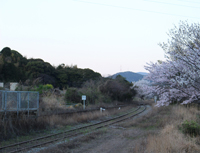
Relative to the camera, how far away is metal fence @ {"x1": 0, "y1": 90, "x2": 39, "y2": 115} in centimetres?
1466

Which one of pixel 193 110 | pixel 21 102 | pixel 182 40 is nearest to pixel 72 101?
pixel 21 102

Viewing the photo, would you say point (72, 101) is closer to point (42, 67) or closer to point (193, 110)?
point (193, 110)

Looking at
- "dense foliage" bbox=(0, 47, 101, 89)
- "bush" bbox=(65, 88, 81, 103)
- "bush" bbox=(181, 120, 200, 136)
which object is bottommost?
"bush" bbox=(181, 120, 200, 136)

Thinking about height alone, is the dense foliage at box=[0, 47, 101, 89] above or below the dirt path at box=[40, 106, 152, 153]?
above

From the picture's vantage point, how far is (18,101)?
16000 mm

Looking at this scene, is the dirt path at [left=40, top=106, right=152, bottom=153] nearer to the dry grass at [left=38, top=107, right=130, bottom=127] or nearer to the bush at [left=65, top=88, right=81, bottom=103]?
the dry grass at [left=38, top=107, right=130, bottom=127]

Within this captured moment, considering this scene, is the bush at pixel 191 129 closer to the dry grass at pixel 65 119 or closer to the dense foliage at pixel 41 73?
the dry grass at pixel 65 119

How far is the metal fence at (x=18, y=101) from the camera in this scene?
48.1 feet

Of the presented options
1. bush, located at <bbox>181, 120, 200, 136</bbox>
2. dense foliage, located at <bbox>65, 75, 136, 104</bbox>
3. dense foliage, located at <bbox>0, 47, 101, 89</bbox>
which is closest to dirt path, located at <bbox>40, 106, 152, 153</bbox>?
bush, located at <bbox>181, 120, 200, 136</bbox>

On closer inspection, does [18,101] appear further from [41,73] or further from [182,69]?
[41,73]

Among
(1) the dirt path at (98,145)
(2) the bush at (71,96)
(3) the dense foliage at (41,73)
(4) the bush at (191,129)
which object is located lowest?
(1) the dirt path at (98,145)

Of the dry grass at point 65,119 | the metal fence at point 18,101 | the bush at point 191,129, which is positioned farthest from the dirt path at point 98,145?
the metal fence at point 18,101

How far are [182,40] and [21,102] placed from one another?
1201 centimetres

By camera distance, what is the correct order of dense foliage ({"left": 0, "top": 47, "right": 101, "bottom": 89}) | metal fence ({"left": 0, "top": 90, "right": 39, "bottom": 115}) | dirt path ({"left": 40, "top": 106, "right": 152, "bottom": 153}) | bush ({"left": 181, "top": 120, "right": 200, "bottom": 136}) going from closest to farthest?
dirt path ({"left": 40, "top": 106, "right": 152, "bottom": 153}) → bush ({"left": 181, "top": 120, "right": 200, "bottom": 136}) → metal fence ({"left": 0, "top": 90, "right": 39, "bottom": 115}) → dense foliage ({"left": 0, "top": 47, "right": 101, "bottom": 89})
